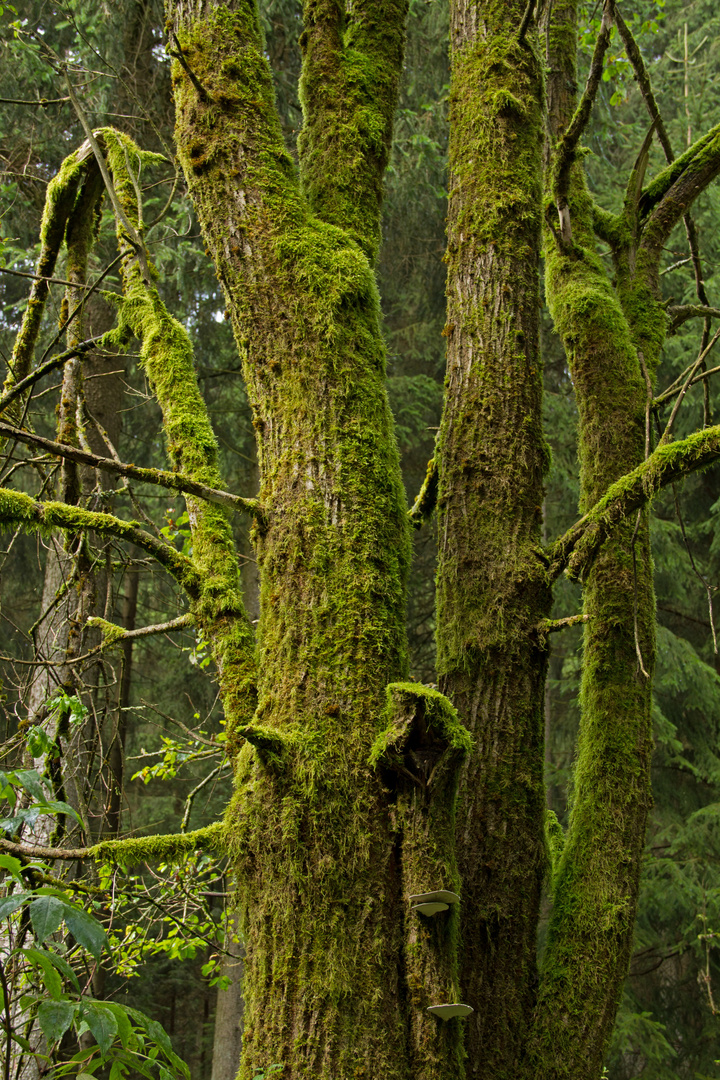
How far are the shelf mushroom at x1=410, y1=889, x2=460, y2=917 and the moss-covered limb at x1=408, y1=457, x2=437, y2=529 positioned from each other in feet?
4.17

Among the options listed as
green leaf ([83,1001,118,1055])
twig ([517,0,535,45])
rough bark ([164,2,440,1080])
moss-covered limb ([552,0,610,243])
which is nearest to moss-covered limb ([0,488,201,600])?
rough bark ([164,2,440,1080])

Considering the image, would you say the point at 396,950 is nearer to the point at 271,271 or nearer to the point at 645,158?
the point at 271,271

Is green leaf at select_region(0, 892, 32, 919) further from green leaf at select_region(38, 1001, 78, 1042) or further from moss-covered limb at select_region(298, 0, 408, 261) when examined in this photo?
moss-covered limb at select_region(298, 0, 408, 261)

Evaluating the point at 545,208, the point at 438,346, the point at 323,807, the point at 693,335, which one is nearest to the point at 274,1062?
the point at 323,807

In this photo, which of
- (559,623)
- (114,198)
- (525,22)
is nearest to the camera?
(559,623)

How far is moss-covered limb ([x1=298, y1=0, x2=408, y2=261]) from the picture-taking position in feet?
7.43

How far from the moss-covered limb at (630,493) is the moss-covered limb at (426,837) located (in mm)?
678

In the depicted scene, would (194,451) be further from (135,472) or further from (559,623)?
(559,623)

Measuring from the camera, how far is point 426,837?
164 centimetres

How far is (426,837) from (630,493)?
99 cm

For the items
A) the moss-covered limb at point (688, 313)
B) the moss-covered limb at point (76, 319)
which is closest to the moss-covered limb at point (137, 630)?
the moss-covered limb at point (76, 319)

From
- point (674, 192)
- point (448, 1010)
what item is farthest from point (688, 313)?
point (448, 1010)

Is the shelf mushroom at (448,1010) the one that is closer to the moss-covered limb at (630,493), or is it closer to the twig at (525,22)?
the moss-covered limb at (630,493)

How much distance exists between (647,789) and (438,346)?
1052 cm
